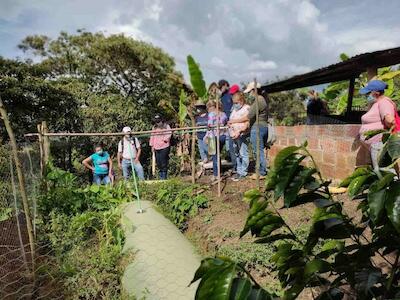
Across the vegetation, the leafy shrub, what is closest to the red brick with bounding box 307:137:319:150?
the leafy shrub

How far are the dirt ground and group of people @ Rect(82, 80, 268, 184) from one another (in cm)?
67

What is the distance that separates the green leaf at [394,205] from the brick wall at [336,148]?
529cm

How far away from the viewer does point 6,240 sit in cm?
516

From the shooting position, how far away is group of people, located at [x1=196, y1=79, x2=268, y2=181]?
7.20 metres

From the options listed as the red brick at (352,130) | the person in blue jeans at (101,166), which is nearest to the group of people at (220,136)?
the person in blue jeans at (101,166)

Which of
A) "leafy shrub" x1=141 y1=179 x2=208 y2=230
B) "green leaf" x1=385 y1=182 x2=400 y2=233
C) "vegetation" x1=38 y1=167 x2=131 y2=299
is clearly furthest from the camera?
"leafy shrub" x1=141 y1=179 x2=208 y2=230

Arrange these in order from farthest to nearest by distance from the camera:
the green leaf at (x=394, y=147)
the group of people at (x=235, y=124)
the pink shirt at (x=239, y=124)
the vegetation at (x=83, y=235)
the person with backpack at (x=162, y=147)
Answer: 1. the person with backpack at (x=162, y=147)
2. the pink shirt at (x=239, y=124)
3. the group of people at (x=235, y=124)
4. the vegetation at (x=83, y=235)
5. the green leaf at (x=394, y=147)

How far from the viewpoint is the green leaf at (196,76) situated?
6.86 metres

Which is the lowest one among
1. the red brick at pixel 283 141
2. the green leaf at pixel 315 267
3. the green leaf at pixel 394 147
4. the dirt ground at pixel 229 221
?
the dirt ground at pixel 229 221

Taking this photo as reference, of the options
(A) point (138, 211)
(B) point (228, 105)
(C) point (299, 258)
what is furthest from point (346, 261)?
(B) point (228, 105)

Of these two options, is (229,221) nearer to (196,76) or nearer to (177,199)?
(177,199)

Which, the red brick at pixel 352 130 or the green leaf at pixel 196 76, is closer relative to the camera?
the red brick at pixel 352 130

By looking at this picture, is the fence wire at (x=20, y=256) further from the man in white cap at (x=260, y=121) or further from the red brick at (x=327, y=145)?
the red brick at (x=327, y=145)

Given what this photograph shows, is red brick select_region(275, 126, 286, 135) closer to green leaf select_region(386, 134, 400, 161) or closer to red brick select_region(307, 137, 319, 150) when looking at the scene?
red brick select_region(307, 137, 319, 150)
